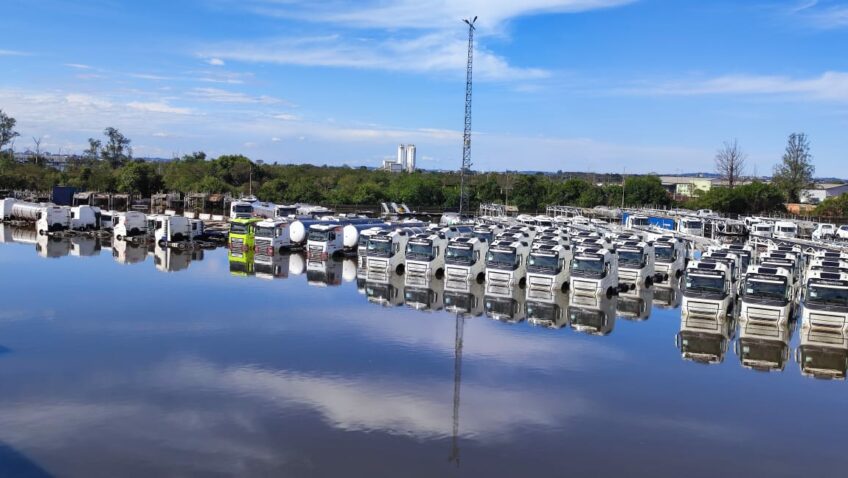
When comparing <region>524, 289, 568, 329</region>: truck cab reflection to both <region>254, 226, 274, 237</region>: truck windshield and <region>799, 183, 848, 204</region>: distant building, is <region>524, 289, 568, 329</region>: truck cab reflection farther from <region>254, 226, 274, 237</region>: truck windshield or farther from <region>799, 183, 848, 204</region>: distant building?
<region>799, 183, 848, 204</region>: distant building

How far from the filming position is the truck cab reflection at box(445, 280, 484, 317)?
2061cm

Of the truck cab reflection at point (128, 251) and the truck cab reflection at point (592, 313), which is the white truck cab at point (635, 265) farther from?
the truck cab reflection at point (128, 251)

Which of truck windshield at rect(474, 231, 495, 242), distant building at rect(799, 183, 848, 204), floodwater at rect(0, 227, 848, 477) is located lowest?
floodwater at rect(0, 227, 848, 477)

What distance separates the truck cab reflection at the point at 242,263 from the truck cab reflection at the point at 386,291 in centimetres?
501

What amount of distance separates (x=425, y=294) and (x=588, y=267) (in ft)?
16.5

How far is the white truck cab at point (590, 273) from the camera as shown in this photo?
72.6 feet

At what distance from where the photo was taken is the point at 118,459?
9.80 metres

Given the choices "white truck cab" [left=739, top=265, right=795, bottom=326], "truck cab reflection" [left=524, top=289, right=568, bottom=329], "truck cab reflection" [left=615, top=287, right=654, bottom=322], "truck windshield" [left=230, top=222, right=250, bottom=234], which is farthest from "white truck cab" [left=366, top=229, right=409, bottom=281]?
"white truck cab" [left=739, top=265, right=795, bottom=326]

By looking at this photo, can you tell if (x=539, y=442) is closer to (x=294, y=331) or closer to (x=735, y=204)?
(x=294, y=331)

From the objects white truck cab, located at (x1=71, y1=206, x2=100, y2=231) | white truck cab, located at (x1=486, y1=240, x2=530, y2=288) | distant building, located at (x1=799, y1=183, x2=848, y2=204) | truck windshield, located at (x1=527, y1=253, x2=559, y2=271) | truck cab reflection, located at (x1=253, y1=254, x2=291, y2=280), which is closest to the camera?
truck windshield, located at (x1=527, y1=253, x2=559, y2=271)

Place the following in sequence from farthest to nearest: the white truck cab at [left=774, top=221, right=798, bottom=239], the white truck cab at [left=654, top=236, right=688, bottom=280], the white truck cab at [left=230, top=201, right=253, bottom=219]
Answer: the white truck cab at [left=230, top=201, right=253, bottom=219], the white truck cab at [left=774, top=221, right=798, bottom=239], the white truck cab at [left=654, top=236, right=688, bottom=280]

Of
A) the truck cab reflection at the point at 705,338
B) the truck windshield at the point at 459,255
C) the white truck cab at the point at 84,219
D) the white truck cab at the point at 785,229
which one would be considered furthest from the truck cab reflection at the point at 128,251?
the white truck cab at the point at 785,229

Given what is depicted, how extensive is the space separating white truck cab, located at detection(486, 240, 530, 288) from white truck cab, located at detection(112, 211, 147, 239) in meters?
A: 21.4

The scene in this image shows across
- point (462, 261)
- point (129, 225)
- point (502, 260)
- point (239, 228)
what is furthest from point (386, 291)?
point (129, 225)
